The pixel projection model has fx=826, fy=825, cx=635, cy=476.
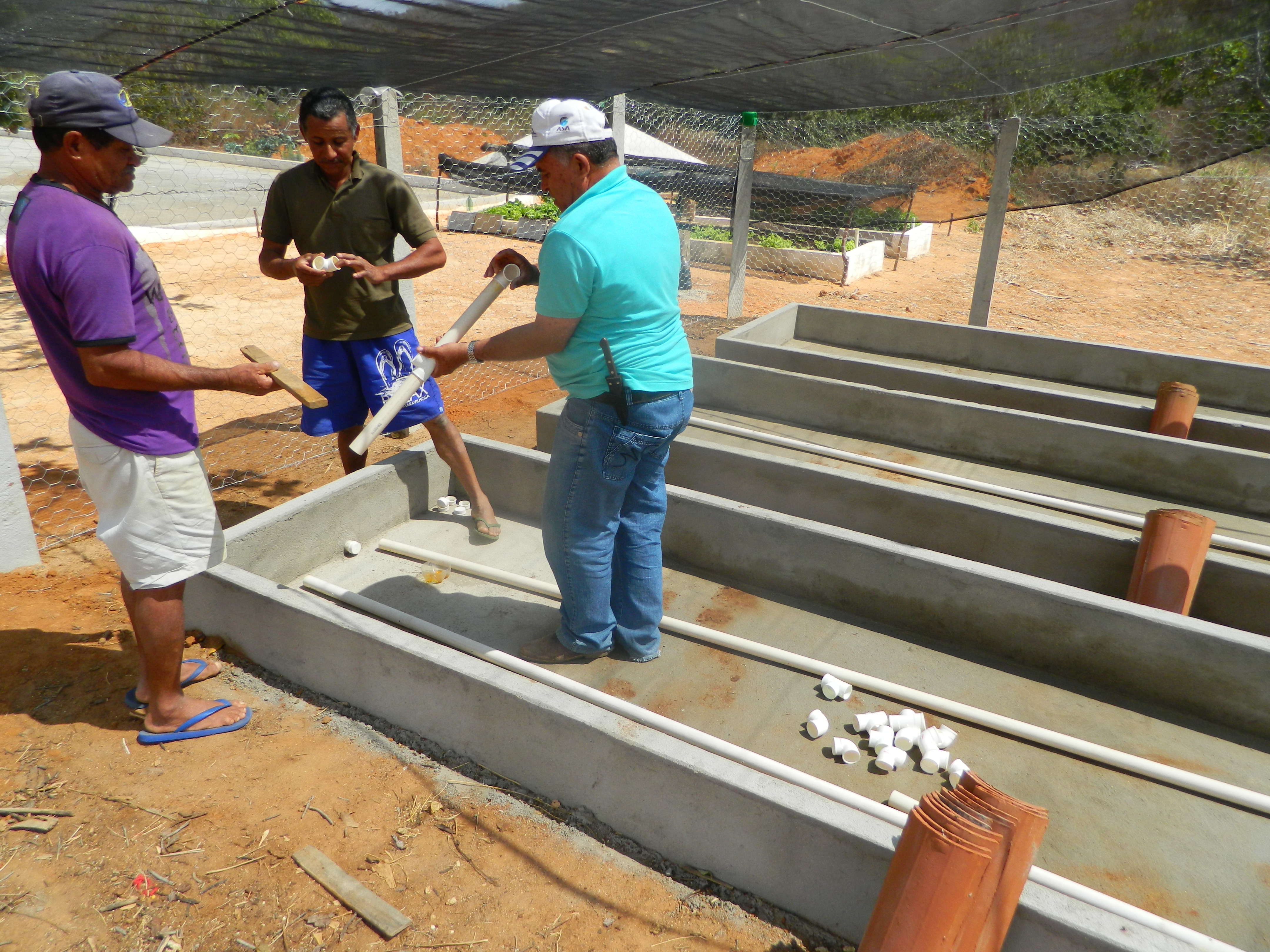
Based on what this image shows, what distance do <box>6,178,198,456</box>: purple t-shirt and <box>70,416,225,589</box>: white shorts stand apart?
0.05 meters

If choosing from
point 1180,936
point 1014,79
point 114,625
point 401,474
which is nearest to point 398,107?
point 401,474

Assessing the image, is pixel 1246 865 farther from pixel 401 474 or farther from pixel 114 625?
pixel 114 625

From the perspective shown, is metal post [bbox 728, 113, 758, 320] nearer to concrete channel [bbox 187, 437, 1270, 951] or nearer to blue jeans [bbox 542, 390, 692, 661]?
concrete channel [bbox 187, 437, 1270, 951]

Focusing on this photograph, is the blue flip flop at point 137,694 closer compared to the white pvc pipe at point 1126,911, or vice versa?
the white pvc pipe at point 1126,911

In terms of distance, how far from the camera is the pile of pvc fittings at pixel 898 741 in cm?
269

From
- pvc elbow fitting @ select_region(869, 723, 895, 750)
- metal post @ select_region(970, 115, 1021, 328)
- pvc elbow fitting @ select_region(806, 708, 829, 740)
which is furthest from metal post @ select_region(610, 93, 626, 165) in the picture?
pvc elbow fitting @ select_region(869, 723, 895, 750)

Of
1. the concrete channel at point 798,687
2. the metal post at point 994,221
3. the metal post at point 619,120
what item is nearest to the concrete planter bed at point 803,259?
the metal post at point 994,221

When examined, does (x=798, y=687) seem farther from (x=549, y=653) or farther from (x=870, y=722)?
(x=549, y=653)

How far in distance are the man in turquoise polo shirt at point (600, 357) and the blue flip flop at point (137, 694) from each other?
1372mm

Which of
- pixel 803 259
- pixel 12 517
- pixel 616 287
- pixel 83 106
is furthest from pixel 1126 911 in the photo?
pixel 803 259

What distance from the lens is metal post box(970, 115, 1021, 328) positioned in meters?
7.25

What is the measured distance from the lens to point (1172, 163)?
603cm

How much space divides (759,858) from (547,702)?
0.74 metres

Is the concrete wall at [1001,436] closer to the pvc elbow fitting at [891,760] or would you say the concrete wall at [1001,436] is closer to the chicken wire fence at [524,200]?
the chicken wire fence at [524,200]
